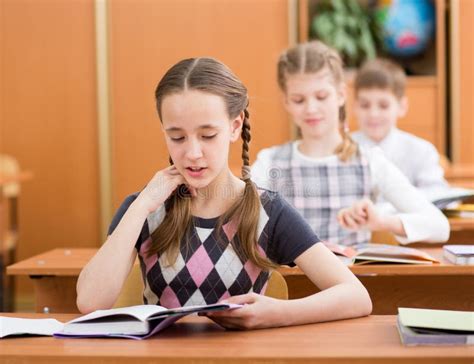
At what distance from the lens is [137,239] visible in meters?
1.74

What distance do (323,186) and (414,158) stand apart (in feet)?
3.26

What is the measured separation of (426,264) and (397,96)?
6.37 ft

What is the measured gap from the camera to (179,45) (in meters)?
5.36

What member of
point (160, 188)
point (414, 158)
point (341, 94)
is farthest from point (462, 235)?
point (160, 188)

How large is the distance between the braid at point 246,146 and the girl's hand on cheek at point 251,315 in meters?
0.40

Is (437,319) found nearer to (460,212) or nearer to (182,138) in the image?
(182,138)

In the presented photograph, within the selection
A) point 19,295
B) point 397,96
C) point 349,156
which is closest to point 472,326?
point 349,156

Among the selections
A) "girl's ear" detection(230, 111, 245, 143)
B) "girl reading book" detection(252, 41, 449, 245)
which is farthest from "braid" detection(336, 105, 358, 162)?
"girl's ear" detection(230, 111, 245, 143)

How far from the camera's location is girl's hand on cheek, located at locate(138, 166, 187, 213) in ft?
5.61

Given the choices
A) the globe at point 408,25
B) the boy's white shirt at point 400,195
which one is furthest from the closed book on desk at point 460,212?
the globe at point 408,25

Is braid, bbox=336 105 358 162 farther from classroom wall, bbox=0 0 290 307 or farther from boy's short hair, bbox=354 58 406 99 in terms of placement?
classroom wall, bbox=0 0 290 307

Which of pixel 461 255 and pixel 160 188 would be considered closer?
pixel 160 188

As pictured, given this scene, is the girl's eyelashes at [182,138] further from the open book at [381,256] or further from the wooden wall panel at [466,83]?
the wooden wall panel at [466,83]

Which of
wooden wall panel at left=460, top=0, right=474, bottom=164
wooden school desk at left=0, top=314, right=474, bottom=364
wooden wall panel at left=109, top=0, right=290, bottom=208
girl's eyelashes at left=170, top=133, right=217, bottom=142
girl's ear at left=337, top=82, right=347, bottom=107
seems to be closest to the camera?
wooden school desk at left=0, top=314, right=474, bottom=364
